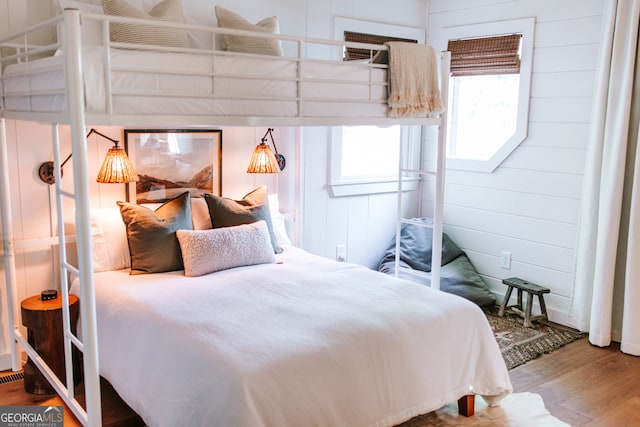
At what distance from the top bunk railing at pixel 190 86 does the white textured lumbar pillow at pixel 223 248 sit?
0.91 metres

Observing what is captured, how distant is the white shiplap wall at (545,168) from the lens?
399 centimetres

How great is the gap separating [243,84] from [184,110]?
0.99 feet

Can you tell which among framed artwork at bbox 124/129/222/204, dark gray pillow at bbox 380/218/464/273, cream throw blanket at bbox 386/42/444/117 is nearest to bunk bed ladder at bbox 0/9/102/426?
framed artwork at bbox 124/129/222/204

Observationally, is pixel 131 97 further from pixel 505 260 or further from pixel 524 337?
pixel 505 260

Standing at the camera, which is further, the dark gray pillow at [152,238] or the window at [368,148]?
the window at [368,148]

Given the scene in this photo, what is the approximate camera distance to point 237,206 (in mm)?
3684

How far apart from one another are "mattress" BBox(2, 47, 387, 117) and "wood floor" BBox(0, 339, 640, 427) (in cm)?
144

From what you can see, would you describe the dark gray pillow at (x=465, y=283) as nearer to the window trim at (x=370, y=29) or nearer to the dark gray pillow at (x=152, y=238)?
the window trim at (x=370, y=29)

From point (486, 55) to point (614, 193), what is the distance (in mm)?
1445

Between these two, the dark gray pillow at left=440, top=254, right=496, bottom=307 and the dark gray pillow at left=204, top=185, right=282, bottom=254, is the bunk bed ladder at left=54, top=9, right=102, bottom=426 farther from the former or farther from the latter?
the dark gray pillow at left=440, top=254, right=496, bottom=307

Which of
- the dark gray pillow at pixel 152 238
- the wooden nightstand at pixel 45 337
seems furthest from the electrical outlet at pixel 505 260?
the wooden nightstand at pixel 45 337

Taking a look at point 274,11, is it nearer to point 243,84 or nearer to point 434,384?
point 243,84

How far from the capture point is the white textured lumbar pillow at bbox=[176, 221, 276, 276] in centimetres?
327

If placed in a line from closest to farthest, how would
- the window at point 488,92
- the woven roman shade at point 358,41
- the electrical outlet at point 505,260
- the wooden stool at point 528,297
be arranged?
the wooden stool at point 528,297 → the window at point 488,92 → the woven roman shade at point 358,41 → the electrical outlet at point 505,260
